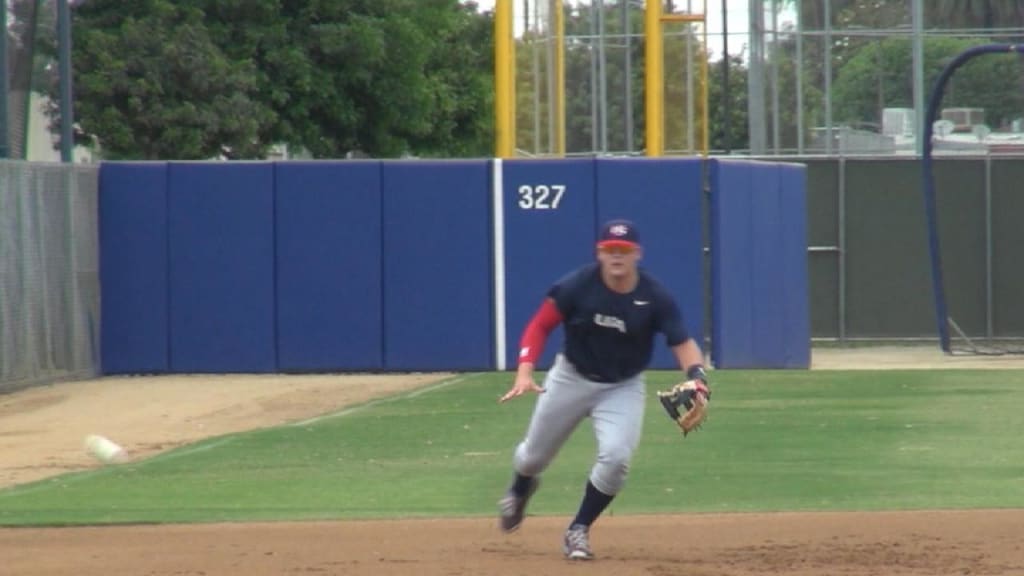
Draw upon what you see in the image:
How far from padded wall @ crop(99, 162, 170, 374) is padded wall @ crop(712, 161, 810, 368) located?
274 inches

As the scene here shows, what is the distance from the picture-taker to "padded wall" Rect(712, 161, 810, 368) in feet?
76.7

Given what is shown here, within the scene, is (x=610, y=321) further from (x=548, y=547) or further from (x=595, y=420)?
(x=548, y=547)

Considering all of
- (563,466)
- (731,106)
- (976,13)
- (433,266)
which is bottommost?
(563,466)

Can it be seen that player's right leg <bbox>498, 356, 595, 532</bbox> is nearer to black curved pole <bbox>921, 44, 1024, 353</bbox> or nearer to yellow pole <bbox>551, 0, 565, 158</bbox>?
black curved pole <bbox>921, 44, 1024, 353</bbox>

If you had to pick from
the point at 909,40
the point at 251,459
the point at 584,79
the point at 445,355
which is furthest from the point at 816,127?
the point at 251,459

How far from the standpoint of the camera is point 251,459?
15008 millimetres

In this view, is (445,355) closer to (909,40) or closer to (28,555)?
(909,40)

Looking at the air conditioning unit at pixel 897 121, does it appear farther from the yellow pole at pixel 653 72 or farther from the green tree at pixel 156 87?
the green tree at pixel 156 87

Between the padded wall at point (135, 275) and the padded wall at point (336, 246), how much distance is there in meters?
1.54

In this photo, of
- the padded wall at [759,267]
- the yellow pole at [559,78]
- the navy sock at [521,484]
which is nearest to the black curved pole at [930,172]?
the padded wall at [759,267]

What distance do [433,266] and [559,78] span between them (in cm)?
723

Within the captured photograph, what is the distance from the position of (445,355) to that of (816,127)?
9534 millimetres

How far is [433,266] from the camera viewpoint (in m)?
23.7

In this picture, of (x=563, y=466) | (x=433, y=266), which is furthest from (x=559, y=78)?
(x=563, y=466)
